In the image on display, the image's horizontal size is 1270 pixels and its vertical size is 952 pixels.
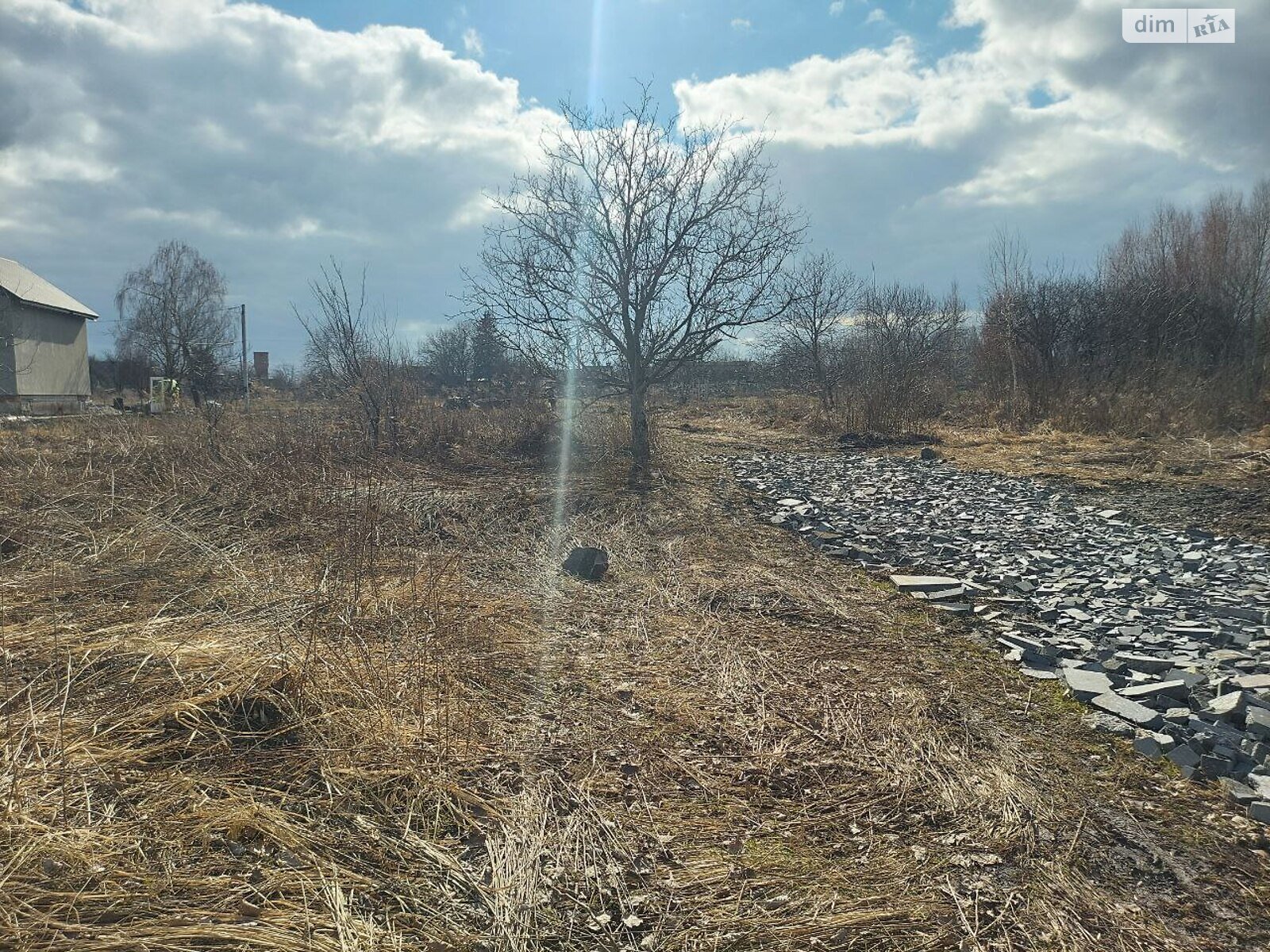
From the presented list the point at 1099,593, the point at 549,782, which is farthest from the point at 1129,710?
the point at 549,782

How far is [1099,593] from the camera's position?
513 cm

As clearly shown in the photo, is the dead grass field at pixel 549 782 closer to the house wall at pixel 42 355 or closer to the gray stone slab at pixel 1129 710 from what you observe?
the gray stone slab at pixel 1129 710

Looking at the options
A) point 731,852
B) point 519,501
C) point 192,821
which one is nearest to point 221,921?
point 192,821

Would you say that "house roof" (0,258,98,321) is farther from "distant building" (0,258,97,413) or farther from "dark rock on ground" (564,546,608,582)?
"dark rock on ground" (564,546,608,582)

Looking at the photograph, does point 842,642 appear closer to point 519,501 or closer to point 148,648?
point 148,648

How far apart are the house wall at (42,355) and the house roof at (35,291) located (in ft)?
1.14

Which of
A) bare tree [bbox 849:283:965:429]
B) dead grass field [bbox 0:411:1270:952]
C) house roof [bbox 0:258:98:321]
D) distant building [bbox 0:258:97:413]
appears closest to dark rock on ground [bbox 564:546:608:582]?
dead grass field [bbox 0:411:1270:952]

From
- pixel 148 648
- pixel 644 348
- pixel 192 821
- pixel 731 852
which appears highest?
pixel 644 348

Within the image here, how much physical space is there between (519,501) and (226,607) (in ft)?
14.8

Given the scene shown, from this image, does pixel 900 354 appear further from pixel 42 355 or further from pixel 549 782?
pixel 42 355

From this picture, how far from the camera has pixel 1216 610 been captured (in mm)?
4660

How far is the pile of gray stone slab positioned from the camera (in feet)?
10.5

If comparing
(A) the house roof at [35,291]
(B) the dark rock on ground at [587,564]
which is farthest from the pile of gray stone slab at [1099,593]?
(A) the house roof at [35,291]

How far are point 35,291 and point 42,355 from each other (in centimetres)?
271
